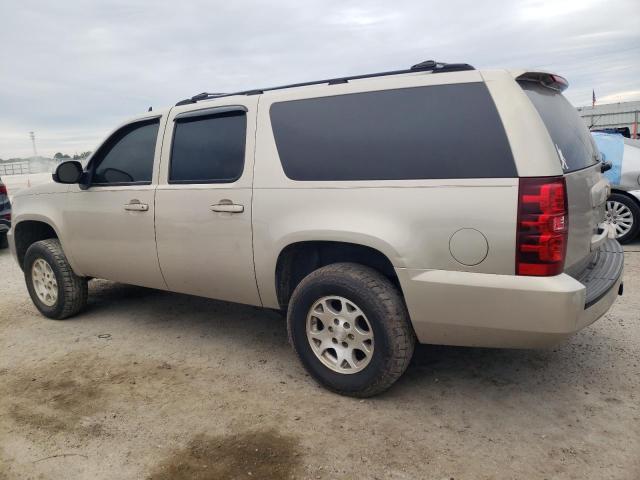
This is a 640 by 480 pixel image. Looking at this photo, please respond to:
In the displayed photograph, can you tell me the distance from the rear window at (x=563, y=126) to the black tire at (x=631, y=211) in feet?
13.6

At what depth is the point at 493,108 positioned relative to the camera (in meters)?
2.66

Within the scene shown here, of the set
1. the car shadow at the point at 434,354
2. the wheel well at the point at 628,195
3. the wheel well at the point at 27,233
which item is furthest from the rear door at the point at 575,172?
the wheel well at the point at 27,233

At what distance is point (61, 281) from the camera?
186 inches

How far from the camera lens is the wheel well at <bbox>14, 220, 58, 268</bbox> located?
5.09 metres

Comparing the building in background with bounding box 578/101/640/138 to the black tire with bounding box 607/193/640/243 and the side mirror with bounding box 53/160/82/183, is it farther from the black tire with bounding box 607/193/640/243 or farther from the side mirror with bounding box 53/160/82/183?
the side mirror with bounding box 53/160/82/183

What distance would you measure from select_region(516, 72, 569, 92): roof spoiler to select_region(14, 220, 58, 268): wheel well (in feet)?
14.4

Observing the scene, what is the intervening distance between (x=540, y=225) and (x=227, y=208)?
6.37 feet

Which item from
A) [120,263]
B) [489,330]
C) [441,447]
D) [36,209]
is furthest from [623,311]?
[36,209]

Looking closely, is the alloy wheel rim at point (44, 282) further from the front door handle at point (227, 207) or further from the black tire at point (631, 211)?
the black tire at point (631, 211)

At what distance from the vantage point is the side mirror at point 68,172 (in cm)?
422

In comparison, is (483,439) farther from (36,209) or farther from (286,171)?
(36,209)

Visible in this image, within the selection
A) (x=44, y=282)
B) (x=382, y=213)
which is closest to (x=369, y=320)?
(x=382, y=213)

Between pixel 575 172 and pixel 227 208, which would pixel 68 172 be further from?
pixel 575 172

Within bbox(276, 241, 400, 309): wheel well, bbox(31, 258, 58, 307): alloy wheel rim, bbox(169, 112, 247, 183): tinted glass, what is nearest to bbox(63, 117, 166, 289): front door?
bbox(169, 112, 247, 183): tinted glass
